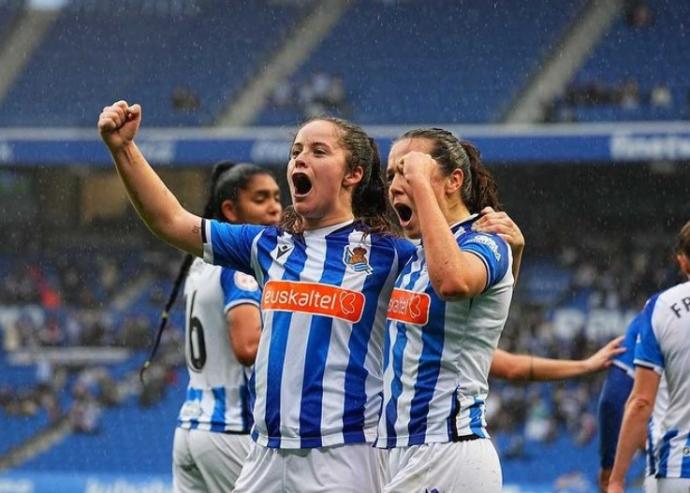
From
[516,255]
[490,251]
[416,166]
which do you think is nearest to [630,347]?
[516,255]

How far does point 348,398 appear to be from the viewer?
349cm

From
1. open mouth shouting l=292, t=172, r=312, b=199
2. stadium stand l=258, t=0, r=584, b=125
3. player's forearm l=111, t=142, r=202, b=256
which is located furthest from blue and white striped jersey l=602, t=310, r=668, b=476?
stadium stand l=258, t=0, r=584, b=125

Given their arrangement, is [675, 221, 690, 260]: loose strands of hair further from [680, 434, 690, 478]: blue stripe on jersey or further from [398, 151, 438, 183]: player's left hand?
[398, 151, 438, 183]: player's left hand

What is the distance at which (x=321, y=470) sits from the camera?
3453mm

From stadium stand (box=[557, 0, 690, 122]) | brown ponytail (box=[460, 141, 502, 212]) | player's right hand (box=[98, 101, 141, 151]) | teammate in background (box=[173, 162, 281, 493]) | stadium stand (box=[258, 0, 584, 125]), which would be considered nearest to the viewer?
player's right hand (box=[98, 101, 141, 151])

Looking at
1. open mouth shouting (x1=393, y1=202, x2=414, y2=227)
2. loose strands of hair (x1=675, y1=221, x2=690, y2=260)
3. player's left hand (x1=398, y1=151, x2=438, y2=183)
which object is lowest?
open mouth shouting (x1=393, y1=202, x2=414, y2=227)

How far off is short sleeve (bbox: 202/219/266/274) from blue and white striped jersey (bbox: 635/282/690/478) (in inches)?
60.8

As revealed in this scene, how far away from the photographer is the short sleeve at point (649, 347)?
4.54 metres

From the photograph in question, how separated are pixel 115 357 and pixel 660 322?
13188mm

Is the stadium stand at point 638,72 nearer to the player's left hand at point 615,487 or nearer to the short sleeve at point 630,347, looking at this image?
the short sleeve at point 630,347

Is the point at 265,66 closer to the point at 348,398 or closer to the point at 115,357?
the point at 115,357

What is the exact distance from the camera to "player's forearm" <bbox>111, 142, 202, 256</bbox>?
3469 millimetres

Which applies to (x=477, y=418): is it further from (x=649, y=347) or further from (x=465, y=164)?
(x=649, y=347)

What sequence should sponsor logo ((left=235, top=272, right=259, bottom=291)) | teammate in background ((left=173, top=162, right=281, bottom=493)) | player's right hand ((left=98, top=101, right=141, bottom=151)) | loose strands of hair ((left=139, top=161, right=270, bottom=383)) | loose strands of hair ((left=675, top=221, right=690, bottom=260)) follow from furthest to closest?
1. loose strands of hair ((left=139, top=161, right=270, bottom=383))
2. teammate in background ((left=173, top=162, right=281, bottom=493))
3. sponsor logo ((left=235, top=272, right=259, bottom=291))
4. loose strands of hair ((left=675, top=221, right=690, bottom=260))
5. player's right hand ((left=98, top=101, right=141, bottom=151))
